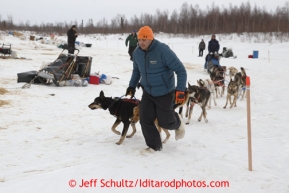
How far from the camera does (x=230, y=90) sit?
6.93m

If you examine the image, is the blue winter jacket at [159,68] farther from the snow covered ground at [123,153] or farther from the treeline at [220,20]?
the treeline at [220,20]

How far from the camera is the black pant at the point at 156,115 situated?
321cm

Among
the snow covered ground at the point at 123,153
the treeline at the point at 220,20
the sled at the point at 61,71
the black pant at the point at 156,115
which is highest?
the treeline at the point at 220,20

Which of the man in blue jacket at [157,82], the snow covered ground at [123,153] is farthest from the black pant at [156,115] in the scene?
the snow covered ground at [123,153]

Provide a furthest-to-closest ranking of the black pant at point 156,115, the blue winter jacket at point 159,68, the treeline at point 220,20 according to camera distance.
Answer: the treeline at point 220,20, the black pant at point 156,115, the blue winter jacket at point 159,68

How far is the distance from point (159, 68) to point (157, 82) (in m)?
0.17

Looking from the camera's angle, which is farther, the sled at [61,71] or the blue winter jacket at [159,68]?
the sled at [61,71]

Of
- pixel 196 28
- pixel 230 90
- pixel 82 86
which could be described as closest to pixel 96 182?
pixel 230 90

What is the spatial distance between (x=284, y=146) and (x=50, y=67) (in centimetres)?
631

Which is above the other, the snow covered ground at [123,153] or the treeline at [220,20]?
the treeline at [220,20]

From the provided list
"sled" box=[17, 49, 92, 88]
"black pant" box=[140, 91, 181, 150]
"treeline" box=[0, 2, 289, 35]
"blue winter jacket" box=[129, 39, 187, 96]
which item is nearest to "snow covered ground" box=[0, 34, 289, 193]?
"black pant" box=[140, 91, 181, 150]

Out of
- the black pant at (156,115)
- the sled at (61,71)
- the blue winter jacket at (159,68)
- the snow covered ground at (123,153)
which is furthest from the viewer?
the sled at (61,71)

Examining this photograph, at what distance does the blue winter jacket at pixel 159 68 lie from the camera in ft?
10.00

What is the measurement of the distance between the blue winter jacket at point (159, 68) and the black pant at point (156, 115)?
0.28 ft
